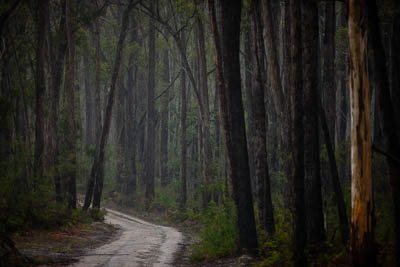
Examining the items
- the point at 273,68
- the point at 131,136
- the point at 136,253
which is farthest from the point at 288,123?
the point at 131,136

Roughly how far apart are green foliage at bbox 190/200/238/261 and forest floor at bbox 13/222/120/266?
2.77 meters

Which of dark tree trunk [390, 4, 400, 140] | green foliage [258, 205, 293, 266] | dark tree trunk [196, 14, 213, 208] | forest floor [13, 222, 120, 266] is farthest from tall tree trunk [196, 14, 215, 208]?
dark tree trunk [390, 4, 400, 140]

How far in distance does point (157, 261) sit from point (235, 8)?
5663 mm

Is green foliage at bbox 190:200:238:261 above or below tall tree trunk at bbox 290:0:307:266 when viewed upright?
below

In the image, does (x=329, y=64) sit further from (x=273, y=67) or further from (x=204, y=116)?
(x=204, y=116)

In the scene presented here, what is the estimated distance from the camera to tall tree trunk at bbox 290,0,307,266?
23.8 feet

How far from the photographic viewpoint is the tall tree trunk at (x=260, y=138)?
10320 mm

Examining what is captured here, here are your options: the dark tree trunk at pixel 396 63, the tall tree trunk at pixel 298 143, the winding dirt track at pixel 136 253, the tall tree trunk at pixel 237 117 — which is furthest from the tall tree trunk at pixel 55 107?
the dark tree trunk at pixel 396 63

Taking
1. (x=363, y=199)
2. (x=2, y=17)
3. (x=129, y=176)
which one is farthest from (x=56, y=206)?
(x=129, y=176)

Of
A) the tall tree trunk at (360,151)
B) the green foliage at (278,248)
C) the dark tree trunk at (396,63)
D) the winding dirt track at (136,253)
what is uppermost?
the dark tree trunk at (396,63)

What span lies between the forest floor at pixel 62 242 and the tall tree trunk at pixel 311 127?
4.58 metres

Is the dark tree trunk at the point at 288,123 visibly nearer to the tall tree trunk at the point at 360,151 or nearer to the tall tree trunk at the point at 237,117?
the tall tree trunk at the point at 237,117

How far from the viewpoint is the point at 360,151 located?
17.8ft

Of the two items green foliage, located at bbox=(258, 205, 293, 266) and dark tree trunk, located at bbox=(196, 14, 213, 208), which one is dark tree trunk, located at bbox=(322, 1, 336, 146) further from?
dark tree trunk, located at bbox=(196, 14, 213, 208)
